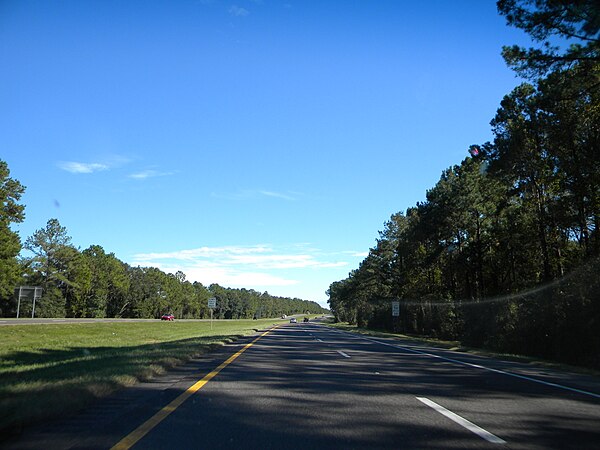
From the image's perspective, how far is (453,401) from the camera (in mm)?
7559

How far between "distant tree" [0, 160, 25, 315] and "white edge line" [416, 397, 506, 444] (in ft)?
261

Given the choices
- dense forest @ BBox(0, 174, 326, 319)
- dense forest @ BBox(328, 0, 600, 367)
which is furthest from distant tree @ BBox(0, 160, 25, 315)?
dense forest @ BBox(328, 0, 600, 367)

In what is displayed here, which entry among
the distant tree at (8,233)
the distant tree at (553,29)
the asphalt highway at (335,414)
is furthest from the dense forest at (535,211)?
the distant tree at (8,233)

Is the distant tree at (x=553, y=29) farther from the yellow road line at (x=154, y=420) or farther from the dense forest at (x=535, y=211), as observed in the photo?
the yellow road line at (x=154, y=420)

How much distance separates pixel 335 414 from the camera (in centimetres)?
649

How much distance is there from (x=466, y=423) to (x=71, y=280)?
373 ft

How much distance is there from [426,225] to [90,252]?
112959 mm

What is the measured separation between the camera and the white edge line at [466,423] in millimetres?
5230

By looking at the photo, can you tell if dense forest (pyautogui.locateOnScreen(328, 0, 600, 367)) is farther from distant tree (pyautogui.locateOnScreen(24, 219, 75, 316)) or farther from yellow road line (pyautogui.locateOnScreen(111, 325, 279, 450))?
distant tree (pyautogui.locateOnScreen(24, 219, 75, 316))

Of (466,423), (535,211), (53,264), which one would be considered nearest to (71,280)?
(53,264)

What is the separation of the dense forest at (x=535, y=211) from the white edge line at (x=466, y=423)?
529 inches

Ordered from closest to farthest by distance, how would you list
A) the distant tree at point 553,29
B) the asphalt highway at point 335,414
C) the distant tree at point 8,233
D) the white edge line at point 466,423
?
the asphalt highway at point 335,414, the white edge line at point 466,423, the distant tree at point 553,29, the distant tree at point 8,233

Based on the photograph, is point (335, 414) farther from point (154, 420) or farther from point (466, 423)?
point (154, 420)

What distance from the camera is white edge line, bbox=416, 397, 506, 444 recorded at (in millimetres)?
5230
